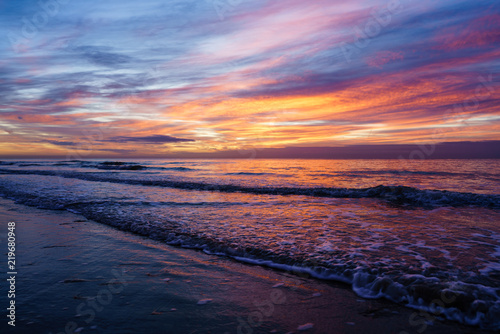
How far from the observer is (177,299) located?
4.25 metres

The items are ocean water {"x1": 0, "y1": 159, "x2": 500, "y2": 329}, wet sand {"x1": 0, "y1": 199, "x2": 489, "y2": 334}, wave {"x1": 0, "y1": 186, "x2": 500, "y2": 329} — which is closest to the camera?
wet sand {"x1": 0, "y1": 199, "x2": 489, "y2": 334}

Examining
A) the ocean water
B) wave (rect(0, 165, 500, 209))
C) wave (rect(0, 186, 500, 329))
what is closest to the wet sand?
wave (rect(0, 186, 500, 329))

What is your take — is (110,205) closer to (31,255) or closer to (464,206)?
(31,255)

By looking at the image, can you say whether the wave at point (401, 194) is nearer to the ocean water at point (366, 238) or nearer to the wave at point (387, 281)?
the ocean water at point (366, 238)

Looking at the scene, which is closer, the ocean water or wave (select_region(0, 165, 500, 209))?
the ocean water

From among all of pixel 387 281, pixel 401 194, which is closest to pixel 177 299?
pixel 387 281

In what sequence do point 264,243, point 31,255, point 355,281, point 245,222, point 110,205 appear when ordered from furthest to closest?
point 110,205, point 245,222, point 264,243, point 31,255, point 355,281

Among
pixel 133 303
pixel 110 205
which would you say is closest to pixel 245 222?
pixel 133 303

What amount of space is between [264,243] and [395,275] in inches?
122

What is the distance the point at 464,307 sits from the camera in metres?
3.95

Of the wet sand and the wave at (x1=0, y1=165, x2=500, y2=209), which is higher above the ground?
the wet sand

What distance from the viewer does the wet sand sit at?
3.53 m

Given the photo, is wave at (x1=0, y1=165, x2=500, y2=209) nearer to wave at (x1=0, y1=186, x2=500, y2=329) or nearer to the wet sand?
wave at (x1=0, y1=186, x2=500, y2=329)

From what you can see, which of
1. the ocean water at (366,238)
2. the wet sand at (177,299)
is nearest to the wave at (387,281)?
the ocean water at (366,238)
